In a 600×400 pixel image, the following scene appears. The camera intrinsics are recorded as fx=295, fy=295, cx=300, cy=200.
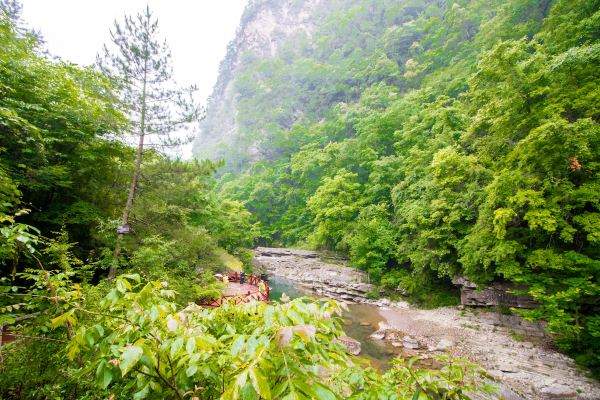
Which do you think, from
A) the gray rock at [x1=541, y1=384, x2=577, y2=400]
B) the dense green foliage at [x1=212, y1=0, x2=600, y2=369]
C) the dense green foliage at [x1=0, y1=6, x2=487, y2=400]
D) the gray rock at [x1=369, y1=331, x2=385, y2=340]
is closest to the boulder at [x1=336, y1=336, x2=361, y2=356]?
the gray rock at [x1=369, y1=331, x2=385, y2=340]

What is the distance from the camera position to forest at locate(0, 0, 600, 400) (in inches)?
47.4

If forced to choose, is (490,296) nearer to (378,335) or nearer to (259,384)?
(378,335)

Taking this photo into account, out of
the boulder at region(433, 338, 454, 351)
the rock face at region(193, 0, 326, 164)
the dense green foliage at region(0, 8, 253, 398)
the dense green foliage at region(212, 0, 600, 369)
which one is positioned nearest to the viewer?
the dense green foliage at region(0, 8, 253, 398)

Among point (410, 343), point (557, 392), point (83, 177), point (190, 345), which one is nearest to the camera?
point (190, 345)

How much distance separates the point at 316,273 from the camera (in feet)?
74.2

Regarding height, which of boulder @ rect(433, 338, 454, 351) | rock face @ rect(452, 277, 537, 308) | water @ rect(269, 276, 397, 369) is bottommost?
water @ rect(269, 276, 397, 369)

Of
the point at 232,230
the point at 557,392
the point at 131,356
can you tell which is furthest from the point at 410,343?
the point at 232,230

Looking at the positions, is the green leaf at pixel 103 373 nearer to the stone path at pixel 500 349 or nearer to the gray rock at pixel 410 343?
the stone path at pixel 500 349

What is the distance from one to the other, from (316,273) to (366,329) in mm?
10569

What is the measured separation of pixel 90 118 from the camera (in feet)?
26.9

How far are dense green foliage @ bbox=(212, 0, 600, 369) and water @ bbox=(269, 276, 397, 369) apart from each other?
3272 millimetres

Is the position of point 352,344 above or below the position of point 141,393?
below

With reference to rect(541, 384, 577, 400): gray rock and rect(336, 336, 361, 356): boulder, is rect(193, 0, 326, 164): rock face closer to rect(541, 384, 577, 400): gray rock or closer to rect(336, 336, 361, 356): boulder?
rect(336, 336, 361, 356): boulder

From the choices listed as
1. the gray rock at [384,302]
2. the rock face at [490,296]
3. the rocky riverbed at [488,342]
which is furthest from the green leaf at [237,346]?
the gray rock at [384,302]
